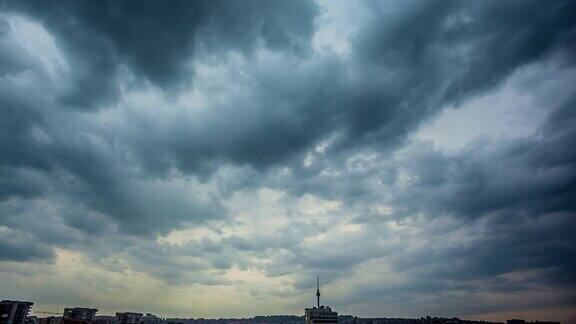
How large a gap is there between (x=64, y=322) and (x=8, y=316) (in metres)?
48.8

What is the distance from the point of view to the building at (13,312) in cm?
14050

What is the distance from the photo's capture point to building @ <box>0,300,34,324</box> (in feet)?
461

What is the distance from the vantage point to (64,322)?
186m

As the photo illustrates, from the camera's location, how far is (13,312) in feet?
471

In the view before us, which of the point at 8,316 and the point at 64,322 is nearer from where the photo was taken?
the point at 8,316

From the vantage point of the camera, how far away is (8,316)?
14200cm
